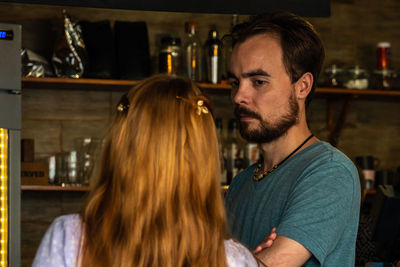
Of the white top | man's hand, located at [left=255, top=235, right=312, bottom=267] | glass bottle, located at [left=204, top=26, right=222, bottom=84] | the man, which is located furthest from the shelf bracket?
the white top

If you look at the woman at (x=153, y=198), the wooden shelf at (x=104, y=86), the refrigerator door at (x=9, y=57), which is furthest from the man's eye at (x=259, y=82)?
the wooden shelf at (x=104, y=86)

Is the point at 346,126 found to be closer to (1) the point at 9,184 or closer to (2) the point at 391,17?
(2) the point at 391,17

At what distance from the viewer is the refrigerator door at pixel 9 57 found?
203 cm

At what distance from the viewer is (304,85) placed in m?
1.56

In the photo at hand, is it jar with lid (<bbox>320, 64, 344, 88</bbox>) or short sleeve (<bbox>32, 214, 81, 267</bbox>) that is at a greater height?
jar with lid (<bbox>320, 64, 344, 88</bbox>)

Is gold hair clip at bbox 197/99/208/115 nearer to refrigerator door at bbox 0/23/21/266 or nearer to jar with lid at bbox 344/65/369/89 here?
refrigerator door at bbox 0/23/21/266

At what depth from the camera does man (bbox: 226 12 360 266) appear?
52.9 inches

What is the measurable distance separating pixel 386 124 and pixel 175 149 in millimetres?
2607

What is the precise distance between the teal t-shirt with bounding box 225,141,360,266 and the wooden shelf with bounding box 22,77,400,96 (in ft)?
3.87

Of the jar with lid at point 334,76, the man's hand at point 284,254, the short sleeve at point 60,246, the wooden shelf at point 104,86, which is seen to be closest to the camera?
the short sleeve at point 60,246

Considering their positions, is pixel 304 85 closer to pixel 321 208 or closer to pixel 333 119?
pixel 321 208

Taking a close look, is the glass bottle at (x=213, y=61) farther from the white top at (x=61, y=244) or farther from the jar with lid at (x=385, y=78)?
the white top at (x=61, y=244)

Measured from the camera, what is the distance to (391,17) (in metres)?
3.39

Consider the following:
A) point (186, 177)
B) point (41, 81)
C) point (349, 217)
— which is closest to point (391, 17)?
point (41, 81)
